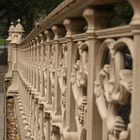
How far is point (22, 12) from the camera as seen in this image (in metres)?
33.5

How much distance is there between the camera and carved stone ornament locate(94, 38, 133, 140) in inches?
65.1

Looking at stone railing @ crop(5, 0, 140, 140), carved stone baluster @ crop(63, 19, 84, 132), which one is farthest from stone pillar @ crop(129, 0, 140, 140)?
carved stone baluster @ crop(63, 19, 84, 132)

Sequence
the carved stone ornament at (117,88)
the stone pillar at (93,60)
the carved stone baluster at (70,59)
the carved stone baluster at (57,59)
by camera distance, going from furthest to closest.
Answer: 1. the carved stone baluster at (57,59)
2. the carved stone baluster at (70,59)
3. the stone pillar at (93,60)
4. the carved stone ornament at (117,88)

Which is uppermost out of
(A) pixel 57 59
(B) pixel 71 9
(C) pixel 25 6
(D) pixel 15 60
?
(C) pixel 25 6

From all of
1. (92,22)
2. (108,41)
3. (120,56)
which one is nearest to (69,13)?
(92,22)

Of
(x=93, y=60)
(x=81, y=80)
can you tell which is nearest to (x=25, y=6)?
(x=81, y=80)

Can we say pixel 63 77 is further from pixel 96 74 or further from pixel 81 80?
pixel 96 74

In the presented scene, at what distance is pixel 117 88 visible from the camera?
1.70 metres

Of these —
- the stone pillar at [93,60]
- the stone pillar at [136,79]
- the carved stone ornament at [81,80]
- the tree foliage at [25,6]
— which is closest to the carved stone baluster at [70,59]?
the carved stone ornament at [81,80]

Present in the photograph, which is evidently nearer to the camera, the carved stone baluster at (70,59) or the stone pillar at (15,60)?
the carved stone baluster at (70,59)

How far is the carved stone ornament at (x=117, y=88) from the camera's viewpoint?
1.65 meters

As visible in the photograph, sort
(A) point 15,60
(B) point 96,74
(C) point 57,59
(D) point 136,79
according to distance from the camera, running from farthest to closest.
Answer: (A) point 15,60 → (C) point 57,59 → (B) point 96,74 → (D) point 136,79

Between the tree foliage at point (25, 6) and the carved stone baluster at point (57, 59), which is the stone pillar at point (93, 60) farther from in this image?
the tree foliage at point (25, 6)

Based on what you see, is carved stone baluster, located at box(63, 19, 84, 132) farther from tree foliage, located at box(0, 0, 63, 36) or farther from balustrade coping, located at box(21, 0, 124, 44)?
tree foliage, located at box(0, 0, 63, 36)
